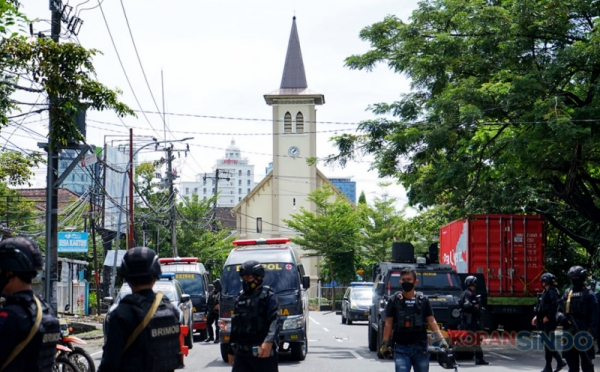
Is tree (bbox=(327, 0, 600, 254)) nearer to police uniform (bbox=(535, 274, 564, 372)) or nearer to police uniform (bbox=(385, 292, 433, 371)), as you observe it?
police uniform (bbox=(535, 274, 564, 372))

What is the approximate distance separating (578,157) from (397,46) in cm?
655

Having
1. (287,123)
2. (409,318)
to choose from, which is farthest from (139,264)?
(287,123)

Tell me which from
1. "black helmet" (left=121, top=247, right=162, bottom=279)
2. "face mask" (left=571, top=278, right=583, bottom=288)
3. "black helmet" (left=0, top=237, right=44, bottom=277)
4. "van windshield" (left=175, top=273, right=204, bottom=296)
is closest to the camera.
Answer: "black helmet" (left=0, top=237, right=44, bottom=277)

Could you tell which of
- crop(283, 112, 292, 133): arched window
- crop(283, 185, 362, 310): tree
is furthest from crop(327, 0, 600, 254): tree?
crop(283, 112, 292, 133): arched window

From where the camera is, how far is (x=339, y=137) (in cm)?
2430

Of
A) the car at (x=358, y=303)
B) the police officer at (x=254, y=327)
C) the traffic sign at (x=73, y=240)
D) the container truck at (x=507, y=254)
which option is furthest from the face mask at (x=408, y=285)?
the traffic sign at (x=73, y=240)

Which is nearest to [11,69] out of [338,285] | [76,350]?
[76,350]

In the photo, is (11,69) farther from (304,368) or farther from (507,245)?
(507,245)

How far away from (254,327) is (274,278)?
10.1 metres

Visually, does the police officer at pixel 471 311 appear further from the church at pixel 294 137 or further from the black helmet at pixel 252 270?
the church at pixel 294 137

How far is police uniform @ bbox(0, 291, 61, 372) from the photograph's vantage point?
4586 millimetres

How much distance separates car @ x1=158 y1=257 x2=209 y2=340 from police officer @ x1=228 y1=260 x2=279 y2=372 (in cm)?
1761

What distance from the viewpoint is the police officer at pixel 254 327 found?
772 centimetres

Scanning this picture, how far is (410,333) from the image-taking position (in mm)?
8766
